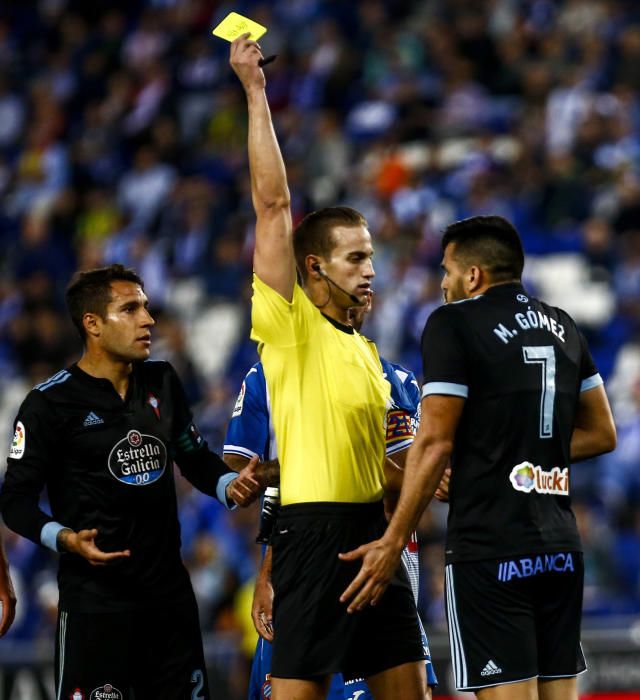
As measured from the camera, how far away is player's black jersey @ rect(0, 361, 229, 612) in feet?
19.0

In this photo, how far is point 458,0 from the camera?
16.3 m

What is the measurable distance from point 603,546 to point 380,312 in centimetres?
343

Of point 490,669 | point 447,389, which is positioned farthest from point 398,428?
point 490,669

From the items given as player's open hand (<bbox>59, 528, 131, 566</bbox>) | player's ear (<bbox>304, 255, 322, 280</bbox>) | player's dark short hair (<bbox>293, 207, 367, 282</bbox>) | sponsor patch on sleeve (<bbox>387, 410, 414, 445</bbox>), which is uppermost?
player's dark short hair (<bbox>293, 207, 367, 282</bbox>)

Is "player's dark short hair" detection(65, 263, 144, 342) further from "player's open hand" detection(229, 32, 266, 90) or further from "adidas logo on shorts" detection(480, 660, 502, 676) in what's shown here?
"adidas logo on shorts" detection(480, 660, 502, 676)

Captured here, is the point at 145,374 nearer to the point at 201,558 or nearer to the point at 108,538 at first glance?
the point at 108,538

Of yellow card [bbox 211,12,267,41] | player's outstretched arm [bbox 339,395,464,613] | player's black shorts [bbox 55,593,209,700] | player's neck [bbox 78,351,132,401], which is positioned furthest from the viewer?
player's neck [bbox 78,351,132,401]

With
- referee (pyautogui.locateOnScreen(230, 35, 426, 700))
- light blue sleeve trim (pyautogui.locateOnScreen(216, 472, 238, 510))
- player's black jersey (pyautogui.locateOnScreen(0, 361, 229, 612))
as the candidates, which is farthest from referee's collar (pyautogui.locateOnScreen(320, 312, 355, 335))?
player's black jersey (pyautogui.locateOnScreen(0, 361, 229, 612))

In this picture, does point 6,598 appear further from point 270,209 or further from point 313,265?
point 270,209

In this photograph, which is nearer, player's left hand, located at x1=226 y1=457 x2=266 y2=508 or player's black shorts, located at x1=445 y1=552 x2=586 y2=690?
player's black shorts, located at x1=445 y1=552 x2=586 y2=690

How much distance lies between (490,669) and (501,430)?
0.84m

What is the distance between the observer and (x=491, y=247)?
537cm

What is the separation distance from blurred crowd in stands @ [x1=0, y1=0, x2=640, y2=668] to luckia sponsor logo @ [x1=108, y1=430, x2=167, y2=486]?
523cm

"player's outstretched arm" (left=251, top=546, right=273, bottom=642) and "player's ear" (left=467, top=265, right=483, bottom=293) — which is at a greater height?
"player's ear" (left=467, top=265, right=483, bottom=293)
